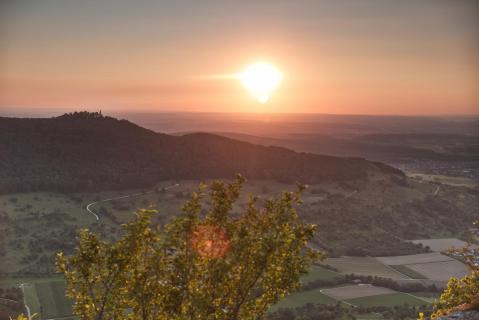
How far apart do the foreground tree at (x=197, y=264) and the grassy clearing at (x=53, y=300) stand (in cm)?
7766

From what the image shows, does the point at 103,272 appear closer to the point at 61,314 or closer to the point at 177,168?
the point at 61,314

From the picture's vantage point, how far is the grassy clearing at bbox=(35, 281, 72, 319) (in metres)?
88.4

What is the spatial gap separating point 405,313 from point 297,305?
21.3 m

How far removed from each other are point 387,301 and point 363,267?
31839 mm

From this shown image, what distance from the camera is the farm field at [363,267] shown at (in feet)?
420

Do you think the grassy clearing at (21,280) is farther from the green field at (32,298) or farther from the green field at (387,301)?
the green field at (387,301)

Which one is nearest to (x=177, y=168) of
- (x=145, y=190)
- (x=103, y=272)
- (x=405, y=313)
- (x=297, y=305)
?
(x=145, y=190)

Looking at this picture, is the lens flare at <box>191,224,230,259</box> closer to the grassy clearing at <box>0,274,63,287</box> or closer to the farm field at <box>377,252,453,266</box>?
the grassy clearing at <box>0,274,63,287</box>

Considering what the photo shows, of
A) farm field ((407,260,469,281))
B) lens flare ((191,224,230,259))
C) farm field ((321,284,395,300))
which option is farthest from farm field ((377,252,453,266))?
lens flare ((191,224,230,259))

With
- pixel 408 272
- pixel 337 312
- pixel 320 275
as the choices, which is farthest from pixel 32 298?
pixel 408 272

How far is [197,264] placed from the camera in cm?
1755

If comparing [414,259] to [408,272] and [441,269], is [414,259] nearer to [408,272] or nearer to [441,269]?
[441,269]

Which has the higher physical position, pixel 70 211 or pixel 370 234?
pixel 70 211

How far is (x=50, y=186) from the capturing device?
572 feet
